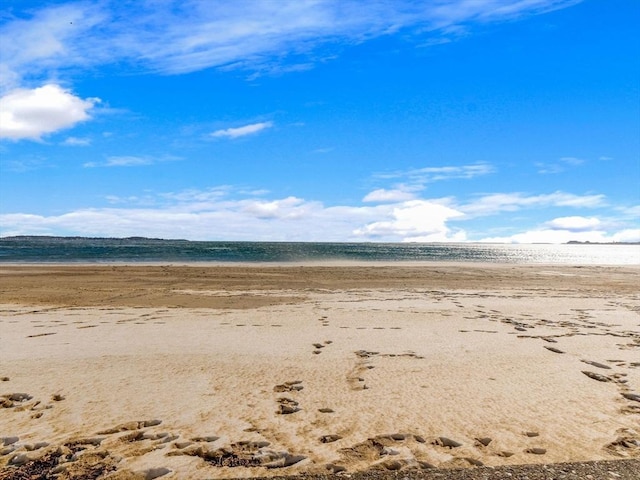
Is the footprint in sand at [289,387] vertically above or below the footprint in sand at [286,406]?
above

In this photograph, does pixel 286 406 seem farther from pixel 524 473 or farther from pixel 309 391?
pixel 524 473

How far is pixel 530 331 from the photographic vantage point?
45.2 feet

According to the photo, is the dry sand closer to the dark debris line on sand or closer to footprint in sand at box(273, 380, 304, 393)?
footprint in sand at box(273, 380, 304, 393)

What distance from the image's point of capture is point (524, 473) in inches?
213

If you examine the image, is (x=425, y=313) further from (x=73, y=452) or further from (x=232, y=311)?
(x=73, y=452)

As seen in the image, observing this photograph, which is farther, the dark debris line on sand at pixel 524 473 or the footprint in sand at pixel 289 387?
the footprint in sand at pixel 289 387

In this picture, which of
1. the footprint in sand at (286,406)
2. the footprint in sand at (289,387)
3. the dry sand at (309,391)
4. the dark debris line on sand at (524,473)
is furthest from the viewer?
the footprint in sand at (289,387)

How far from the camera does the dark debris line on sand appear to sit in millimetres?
5344

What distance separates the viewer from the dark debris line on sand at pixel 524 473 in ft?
17.5

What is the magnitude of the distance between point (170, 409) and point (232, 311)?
1048cm

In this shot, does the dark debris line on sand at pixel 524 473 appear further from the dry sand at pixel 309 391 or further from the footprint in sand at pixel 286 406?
the footprint in sand at pixel 286 406

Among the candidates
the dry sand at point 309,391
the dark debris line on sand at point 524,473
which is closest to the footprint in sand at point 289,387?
the dry sand at point 309,391

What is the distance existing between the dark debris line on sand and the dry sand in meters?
0.15

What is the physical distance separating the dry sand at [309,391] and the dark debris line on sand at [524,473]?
0.15 m
